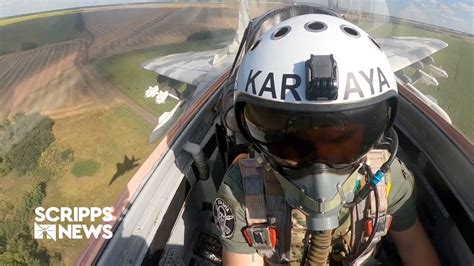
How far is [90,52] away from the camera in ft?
45.4

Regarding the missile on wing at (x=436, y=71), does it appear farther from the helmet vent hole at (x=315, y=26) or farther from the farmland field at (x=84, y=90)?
the farmland field at (x=84, y=90)

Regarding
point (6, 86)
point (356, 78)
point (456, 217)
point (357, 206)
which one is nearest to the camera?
point (356, 78)

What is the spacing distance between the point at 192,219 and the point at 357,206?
1114 millimetres

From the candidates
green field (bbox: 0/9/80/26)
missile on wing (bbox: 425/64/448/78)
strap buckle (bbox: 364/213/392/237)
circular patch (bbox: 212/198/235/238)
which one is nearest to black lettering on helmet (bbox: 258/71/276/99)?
circular patch (bbox: 212/198/235/238)

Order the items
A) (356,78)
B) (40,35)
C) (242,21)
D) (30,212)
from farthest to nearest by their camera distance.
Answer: (40,35) → (30,212) → (242,21) → (356,78)

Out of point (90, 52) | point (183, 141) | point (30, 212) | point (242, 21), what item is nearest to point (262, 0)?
point (242, 21)

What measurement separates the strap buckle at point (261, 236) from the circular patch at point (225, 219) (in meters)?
0.06

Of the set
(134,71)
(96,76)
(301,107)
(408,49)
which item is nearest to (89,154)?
(134,71)

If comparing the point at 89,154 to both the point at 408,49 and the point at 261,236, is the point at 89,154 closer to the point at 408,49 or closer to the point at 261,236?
the point at 408,49

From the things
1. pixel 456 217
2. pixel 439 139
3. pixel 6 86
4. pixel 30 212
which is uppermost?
pixel 439 139

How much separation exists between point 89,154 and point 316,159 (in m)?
10.2

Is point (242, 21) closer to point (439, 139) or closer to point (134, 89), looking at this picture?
point (439, 139)

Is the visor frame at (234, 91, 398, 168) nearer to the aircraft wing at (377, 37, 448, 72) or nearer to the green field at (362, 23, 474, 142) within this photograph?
the green field at (362, 23, 474, 142)

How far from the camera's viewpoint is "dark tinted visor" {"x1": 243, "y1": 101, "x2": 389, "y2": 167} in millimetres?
1101
